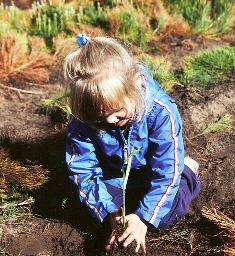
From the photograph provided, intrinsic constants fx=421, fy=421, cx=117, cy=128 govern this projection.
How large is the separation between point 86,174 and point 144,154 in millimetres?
267

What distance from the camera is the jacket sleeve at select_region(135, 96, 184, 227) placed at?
1.62 metres

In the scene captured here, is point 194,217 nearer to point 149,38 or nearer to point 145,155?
point 145,155

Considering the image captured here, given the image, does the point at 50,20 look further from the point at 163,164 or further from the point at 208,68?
the point at 163,164

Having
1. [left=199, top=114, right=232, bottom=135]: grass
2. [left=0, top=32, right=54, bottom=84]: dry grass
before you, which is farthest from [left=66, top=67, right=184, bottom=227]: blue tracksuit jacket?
[left=0, top=32, right=54, bottom=84]: dry grass

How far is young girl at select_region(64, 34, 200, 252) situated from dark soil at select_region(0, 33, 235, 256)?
0.10 m

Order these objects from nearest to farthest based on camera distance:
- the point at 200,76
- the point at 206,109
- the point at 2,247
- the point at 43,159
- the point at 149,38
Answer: the point at 2,247 < the point at 43,159 < the point at 206,109 < the point at 200,76 < the point at 149,38

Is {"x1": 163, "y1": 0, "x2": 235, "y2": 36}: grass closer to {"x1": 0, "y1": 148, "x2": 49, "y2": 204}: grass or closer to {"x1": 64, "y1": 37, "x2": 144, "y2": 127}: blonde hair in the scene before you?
{"x1": 0, "y1": 148, "x2": 49, "y2": 204}: grass

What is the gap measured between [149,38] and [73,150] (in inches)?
67.2

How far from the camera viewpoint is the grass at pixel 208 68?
8.80ft

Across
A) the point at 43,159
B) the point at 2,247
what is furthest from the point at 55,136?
the point at 2,247

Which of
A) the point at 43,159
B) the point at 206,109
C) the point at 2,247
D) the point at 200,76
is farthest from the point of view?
the point at 200,76

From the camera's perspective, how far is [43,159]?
2.27 meters

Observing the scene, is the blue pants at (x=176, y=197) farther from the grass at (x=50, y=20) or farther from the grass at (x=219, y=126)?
the grass at (x=50, y=20)

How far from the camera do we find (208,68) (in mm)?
2760
